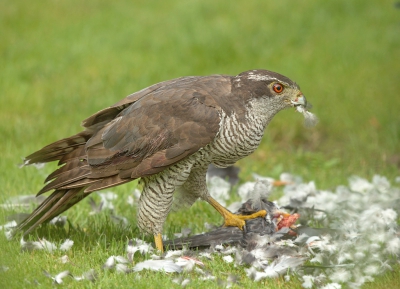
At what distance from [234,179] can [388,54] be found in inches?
172

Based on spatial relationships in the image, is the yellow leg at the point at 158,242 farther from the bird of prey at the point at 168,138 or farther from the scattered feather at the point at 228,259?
the scattered feather at the point at 228,259

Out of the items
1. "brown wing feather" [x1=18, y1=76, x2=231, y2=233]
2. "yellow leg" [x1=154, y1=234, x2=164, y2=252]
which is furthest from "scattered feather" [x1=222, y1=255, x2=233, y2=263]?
"brown wing feather" [x1=18, y1=76, x2=231, y2=233]

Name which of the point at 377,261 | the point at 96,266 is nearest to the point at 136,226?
the point at 96,266

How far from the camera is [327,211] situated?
5.65m

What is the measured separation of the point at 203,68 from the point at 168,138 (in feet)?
16.7

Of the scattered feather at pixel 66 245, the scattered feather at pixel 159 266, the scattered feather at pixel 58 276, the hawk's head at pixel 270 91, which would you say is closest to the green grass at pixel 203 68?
the scattered feather at pixel 66 245

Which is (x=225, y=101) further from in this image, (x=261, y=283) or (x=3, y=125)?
(x=3, y=125)

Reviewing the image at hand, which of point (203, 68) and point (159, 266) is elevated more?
point (203, 68)

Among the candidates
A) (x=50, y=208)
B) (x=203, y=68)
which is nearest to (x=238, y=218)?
(x=50, y=208)

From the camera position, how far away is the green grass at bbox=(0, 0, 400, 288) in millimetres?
7453

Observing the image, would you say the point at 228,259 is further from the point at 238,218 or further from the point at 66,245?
the point at 66,245

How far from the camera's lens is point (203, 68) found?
9617 millimetres

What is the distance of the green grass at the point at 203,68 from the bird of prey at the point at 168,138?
1.68ft

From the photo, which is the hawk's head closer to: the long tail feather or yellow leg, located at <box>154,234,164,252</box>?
yellow leg, located at <box>154,234,164,252</box>
